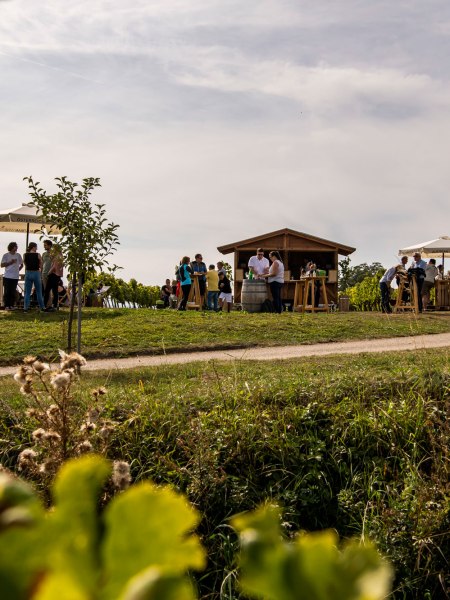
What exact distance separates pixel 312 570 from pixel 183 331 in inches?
577

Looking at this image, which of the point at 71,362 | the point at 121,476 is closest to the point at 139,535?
the point at 121,476

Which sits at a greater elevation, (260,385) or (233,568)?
(260,385)

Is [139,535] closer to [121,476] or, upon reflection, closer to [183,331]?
[121,476]

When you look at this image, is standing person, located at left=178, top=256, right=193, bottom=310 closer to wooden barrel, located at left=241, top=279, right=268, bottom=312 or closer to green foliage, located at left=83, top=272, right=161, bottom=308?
wooden barrel, located at left=241, top=279, right=268, bottom=312

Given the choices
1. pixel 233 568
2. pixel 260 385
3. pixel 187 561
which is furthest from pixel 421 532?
pixel 187 561

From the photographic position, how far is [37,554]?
0.24 m

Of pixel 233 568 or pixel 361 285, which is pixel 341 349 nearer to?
pixel 233 568

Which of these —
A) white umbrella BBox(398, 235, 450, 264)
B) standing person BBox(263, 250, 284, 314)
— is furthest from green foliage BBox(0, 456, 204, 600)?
white umbrella BBox(398, 235, 450, 264)

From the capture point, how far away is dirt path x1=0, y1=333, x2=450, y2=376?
36.1 ft

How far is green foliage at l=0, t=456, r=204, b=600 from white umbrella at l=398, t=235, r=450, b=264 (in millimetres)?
30656

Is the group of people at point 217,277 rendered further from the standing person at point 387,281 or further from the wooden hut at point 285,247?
the wooden hut at point 285,247

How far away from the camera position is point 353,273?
63.0m

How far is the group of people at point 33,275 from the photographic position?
61.5 feet

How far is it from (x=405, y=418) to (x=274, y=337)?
28.5 ft
